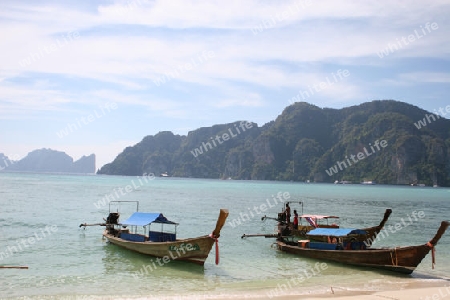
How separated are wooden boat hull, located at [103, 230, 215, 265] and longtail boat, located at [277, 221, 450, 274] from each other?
5.63 m

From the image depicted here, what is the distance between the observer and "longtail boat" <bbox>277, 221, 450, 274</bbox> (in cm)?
1639

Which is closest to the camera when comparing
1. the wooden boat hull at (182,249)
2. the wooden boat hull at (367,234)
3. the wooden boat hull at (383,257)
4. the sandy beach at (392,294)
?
the sandy beach at (392,294)

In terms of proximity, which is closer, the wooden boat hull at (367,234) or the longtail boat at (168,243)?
the longtail boat at (168,243)

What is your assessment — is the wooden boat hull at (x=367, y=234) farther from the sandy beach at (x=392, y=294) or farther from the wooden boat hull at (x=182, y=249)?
the wooden boat hull at (x=182, y=249)

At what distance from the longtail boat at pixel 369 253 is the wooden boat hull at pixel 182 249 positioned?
5.63 m

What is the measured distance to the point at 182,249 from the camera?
58.5 feet

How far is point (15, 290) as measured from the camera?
1438 cm

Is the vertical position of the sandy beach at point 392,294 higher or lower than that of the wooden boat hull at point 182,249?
lower

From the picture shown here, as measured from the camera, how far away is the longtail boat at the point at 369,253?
16.4 m

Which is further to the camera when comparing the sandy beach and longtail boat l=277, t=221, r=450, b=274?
longtail boat l=277, t=221, r=450, b=274

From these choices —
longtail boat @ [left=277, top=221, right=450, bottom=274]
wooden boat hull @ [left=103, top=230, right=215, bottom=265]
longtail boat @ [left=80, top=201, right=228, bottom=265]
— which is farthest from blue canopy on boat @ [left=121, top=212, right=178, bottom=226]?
longtail boat @ [left=277, top=221, right=450, bottom=274]

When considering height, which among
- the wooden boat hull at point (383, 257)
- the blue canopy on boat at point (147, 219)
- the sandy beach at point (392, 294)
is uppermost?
the blue canopy on boat at point (147, 219)

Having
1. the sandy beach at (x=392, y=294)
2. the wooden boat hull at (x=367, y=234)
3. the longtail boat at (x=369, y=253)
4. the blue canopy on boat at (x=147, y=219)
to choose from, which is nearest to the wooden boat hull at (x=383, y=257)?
the longtail boat at (x=369, y=253)

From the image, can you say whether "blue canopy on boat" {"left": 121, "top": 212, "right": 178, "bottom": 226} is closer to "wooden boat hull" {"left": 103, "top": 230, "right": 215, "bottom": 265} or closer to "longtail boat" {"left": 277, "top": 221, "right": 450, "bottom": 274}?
"wooden boat hull" {"left": 103, "top": 230, "right": 215, "bottom": 265}
